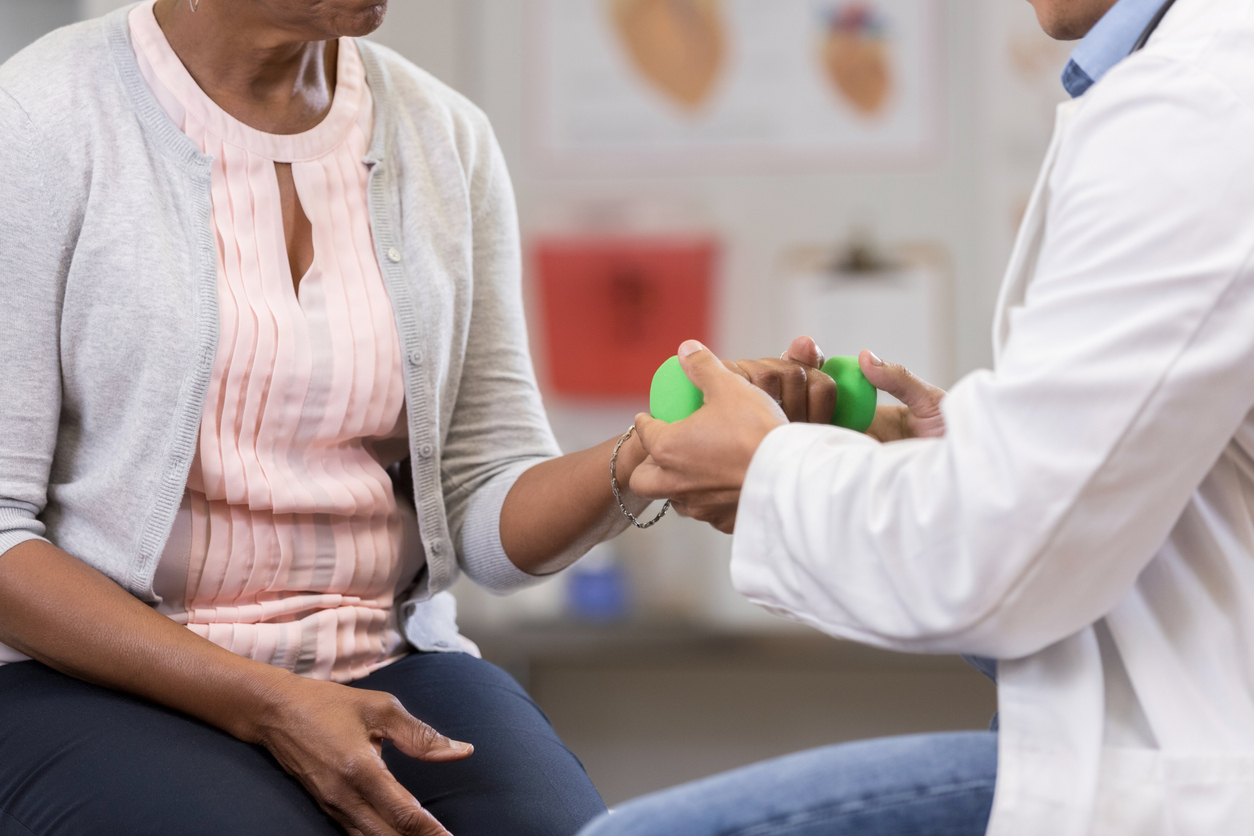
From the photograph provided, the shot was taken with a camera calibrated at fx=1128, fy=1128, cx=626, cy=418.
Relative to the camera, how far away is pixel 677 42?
238cm

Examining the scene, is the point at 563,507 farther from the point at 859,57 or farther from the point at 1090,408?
the point at 859,57

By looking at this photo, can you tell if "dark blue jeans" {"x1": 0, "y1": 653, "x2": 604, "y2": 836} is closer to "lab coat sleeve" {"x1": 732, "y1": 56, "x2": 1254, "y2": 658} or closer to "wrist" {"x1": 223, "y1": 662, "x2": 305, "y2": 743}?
"wrist" {"x1": 223, "y1": 662, "x2": 305, "y2": 743}

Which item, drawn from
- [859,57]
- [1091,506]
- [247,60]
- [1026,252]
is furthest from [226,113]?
[859,57]

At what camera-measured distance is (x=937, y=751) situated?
0.76 m

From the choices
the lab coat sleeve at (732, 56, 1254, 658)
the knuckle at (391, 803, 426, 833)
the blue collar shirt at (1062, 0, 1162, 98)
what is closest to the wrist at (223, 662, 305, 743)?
the knuckle at (391, 803, 426, 833)

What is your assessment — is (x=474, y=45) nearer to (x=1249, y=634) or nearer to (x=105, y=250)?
(x=105, y=250)

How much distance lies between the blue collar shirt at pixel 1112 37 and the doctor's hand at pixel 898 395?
287mm

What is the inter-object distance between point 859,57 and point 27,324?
6.05 feet

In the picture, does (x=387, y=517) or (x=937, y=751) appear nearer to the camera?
(x=937, y=751)

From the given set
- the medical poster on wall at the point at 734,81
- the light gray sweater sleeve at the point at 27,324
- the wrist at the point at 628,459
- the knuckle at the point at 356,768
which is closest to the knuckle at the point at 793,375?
the wrist at the point at 628,459

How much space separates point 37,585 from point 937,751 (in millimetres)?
723

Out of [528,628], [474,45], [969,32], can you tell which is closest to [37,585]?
[528,628]

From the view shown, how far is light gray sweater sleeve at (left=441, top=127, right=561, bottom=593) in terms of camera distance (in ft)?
3.92

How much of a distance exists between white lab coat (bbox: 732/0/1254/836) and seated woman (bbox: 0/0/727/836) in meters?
0.40
